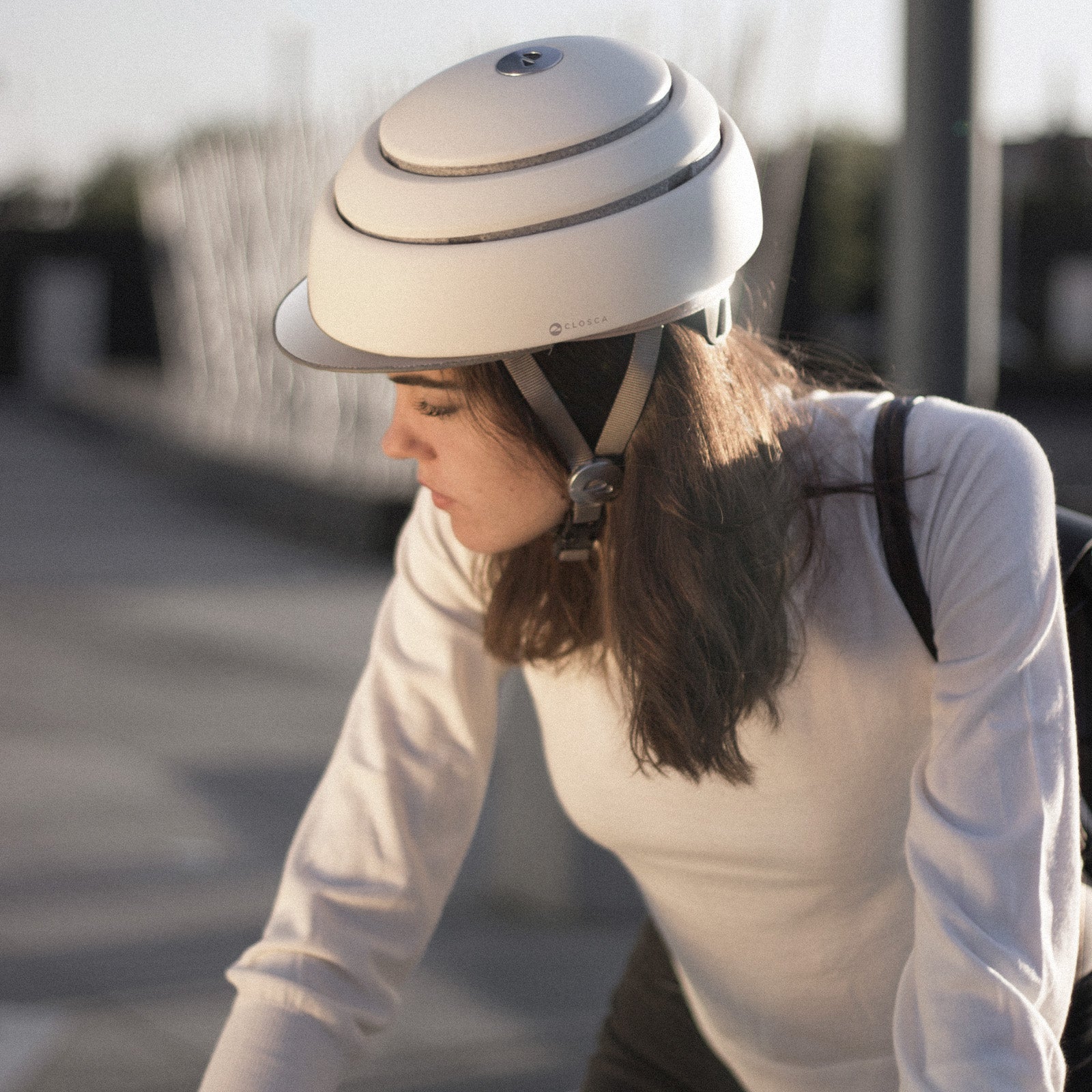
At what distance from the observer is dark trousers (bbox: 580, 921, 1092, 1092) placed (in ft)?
6.49

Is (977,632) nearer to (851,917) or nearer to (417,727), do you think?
→ (851,917)

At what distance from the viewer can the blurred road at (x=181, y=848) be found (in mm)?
3822

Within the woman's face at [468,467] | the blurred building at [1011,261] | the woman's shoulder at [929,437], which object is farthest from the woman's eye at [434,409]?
the blurred building at [1011,261]

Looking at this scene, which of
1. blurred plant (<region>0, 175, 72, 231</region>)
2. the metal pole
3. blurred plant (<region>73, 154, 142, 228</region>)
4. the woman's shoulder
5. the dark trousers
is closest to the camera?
the woman's shoulder

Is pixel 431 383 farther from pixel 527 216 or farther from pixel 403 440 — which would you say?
pixel 527 216

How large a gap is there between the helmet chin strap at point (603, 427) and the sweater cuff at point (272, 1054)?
2.06 feet

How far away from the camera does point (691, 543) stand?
165 centimetres

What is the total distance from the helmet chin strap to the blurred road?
2.36 m

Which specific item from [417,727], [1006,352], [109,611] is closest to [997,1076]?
[417,727]

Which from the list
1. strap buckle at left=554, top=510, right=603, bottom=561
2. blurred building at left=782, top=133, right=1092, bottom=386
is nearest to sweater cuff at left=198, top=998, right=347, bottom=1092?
strap buckle at left=554, top=510, right=603, bottom=561

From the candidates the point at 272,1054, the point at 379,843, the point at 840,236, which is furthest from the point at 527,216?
the point at 840,236

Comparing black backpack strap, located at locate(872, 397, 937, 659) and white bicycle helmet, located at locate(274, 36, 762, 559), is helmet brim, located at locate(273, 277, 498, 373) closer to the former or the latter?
white bicycle helmet, located at locate(274, 36, 762, 559)

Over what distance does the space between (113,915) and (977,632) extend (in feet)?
12.2

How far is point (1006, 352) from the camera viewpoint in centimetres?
3400
